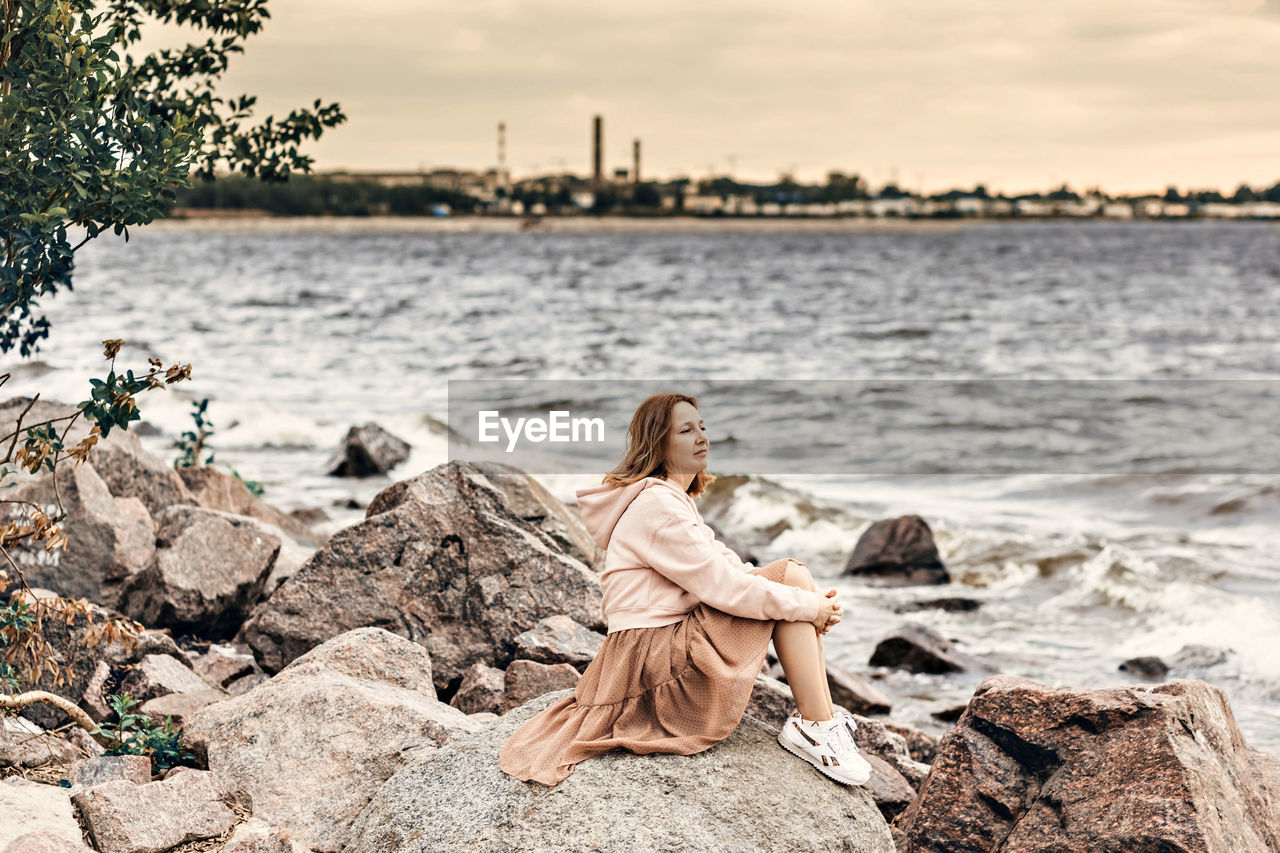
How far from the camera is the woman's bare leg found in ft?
14.6

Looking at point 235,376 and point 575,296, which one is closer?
point 235,376

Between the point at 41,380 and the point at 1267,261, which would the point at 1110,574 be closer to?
the point at 41,380

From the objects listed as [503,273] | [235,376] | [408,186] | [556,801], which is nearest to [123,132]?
[556,801]

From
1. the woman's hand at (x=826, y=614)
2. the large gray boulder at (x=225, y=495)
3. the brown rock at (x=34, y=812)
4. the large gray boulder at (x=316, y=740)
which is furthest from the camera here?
the large gray boulder at (x=225, y=495)

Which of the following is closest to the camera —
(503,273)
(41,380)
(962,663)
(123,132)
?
(123,132)

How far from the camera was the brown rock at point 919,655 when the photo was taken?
29.4 ft

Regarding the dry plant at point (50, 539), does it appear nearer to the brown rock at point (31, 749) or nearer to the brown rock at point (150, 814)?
the brown rock at point (31, 749)

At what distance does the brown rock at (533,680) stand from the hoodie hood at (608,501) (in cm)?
160

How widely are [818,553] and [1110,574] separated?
9.45 feet

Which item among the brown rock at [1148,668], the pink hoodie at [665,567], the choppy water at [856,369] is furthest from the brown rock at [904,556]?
the pink hoodie at [665,567]

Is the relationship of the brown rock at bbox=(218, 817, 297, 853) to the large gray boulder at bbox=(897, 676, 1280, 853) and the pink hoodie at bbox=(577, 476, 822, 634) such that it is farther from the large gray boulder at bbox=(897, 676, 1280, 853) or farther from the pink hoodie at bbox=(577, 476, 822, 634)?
the large gray boulder at bbox=(897, 676, 1280, 853)

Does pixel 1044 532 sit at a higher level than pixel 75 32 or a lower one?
lower

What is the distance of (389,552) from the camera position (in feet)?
22.1

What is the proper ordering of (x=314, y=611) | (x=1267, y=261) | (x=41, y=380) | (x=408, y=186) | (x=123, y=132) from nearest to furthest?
(x=123, y=132), (x=314, y=611), (x=41, y=380), (x=1267, y=261), (x=408, y=186)
